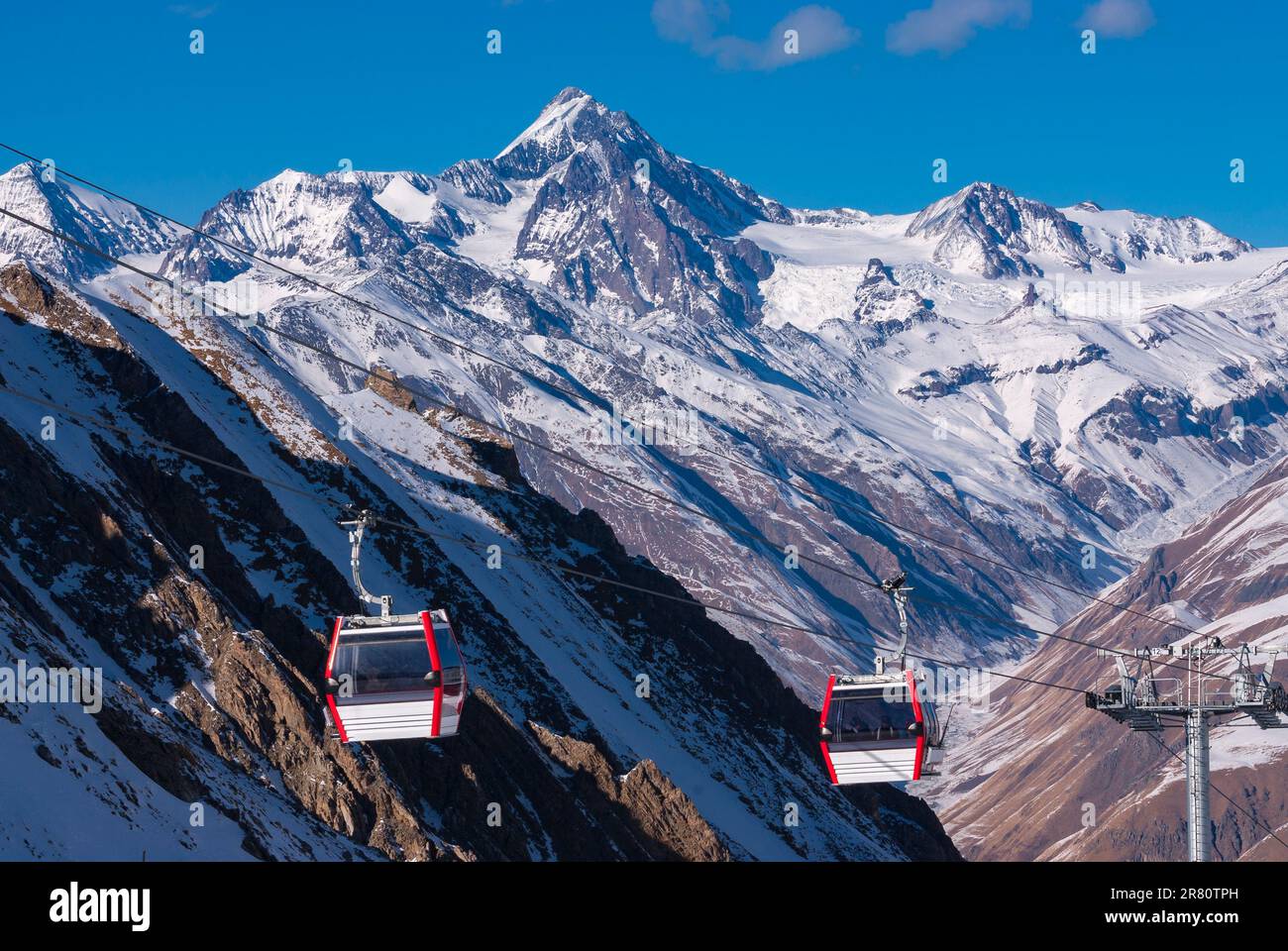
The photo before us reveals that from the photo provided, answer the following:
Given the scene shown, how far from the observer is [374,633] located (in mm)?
45781

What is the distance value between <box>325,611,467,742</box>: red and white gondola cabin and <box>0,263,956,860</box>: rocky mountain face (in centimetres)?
1345

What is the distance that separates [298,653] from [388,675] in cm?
6344

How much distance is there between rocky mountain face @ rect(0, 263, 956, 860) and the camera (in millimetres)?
75375

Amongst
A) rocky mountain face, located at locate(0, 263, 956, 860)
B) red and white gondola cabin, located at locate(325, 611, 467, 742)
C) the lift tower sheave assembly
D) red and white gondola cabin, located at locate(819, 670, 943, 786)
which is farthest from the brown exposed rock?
red and white gondola cabin, located at locate(325, 611, 467, 742)

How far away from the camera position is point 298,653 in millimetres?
107875

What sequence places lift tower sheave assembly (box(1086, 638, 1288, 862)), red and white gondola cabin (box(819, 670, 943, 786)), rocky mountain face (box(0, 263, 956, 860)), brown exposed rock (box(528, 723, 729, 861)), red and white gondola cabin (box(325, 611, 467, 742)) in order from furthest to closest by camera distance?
brown exposed rock (box(528, 723, 729, 861)) → rocky mountain face (box(0, 263, 956, 860)) → lift tower sheave assembly (box(1086, 638, 1288, 862)) → red and white gondola cabin (box(819, 670, 943, 786)) → red and white gondola cabin (box(325, 611, 467, 742))

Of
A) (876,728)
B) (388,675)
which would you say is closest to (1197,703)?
(876,728)

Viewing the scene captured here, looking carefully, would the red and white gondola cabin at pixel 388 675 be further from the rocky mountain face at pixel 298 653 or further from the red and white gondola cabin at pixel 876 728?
the rocky mountain face at pixel 298 653

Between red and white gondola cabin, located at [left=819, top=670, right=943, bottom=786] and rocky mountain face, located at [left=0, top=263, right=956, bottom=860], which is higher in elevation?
rocky mountain face, located at [left=0, top=263, right=956, bottom=860]

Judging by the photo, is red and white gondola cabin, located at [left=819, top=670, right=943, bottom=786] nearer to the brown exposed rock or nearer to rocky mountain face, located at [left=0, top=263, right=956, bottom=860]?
rocky mountain face, located at [left=0, top=263, right=956, bottom=860]
